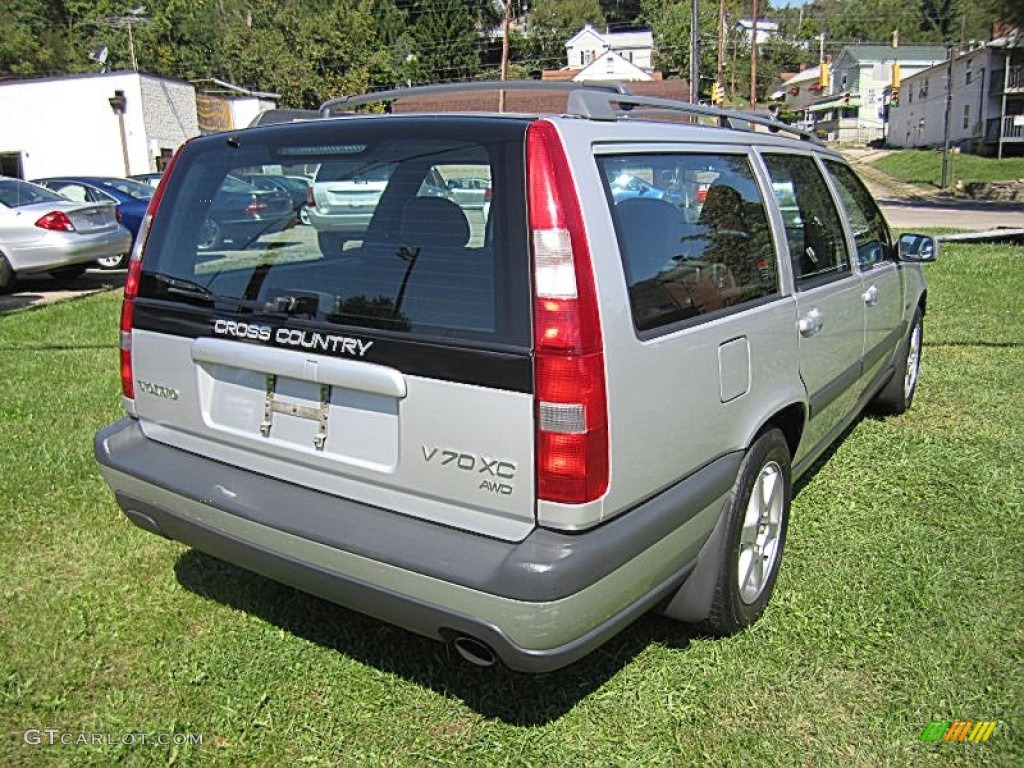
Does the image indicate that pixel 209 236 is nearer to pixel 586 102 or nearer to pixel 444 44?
pixel 586 102

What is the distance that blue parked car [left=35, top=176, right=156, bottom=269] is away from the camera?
13875 mm

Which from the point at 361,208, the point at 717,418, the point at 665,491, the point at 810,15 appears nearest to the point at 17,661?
the point at 361,208

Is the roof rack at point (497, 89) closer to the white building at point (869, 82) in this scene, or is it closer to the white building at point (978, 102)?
the white building at point (978, 102)

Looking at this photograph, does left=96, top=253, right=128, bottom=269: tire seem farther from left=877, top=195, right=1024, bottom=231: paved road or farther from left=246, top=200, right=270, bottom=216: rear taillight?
left=877, top=195, right=1024, bottom=231: paved road

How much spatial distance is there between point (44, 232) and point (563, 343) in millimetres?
10628

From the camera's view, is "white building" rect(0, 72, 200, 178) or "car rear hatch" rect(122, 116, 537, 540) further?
"white building" rect(0, 72, 200, 178)

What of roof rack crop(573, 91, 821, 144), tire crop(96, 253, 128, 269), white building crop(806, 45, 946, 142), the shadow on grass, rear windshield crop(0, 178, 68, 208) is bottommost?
the shadow on grass

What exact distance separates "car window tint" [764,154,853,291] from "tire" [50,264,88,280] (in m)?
10.2

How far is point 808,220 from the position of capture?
3691 millimetres

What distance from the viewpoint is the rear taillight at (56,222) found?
10.8 m

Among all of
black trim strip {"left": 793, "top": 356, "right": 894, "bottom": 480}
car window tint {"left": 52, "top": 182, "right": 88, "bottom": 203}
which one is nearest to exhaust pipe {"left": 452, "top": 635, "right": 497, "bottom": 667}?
black trim strip {"left": 793, "top": 356, "right": 894, "bottom": 480}

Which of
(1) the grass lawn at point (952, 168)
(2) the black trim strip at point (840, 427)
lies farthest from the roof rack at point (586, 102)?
(1) the grass lawn at point (952, 168)

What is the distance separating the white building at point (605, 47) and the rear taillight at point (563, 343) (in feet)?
258

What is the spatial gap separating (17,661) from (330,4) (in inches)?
3329
